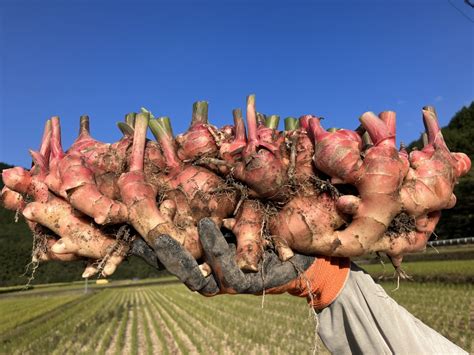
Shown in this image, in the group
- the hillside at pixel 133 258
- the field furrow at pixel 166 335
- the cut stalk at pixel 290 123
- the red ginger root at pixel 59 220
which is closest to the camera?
the red ginger root at pixel 59 220

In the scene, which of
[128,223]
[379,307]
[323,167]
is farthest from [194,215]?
[379,307]

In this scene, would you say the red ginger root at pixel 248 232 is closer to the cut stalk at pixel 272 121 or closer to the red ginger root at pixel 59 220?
the cut stalk at pixel 272 121

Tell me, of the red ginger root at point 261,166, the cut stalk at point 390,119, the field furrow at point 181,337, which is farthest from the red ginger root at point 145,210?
the field furrow at point 181,337

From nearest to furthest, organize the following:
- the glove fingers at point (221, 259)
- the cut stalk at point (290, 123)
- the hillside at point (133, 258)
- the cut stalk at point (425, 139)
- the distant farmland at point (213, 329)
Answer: the glove fingers at point (221, 259)
the cut stalk at point (425, 139)
the cut stalk at point (290, 123)
the distant farmland at point (213, 329)
the hillside at point (133, 258)

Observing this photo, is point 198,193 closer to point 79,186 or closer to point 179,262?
point 179,262

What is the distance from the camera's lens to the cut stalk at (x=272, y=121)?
188 centimetres

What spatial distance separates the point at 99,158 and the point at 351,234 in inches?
46.0

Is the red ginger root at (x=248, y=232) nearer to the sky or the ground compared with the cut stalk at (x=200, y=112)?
nearer to the ground

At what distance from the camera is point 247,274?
5.06ft

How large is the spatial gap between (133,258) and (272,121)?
4147 centimetres

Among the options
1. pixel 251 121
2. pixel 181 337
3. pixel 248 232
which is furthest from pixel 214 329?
pixel 251 121

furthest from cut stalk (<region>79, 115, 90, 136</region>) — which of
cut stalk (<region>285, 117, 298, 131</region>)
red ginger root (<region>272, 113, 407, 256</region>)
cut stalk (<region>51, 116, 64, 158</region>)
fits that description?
red ginger root (<region>272, 113, 407, 256</region>)

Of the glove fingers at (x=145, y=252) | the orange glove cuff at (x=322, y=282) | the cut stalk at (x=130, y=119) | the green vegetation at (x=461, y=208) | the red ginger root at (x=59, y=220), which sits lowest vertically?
the orange glove cuff at (x=322, y=282)

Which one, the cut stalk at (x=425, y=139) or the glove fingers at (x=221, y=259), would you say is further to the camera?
the cut stalk at (x=425, y=139)
